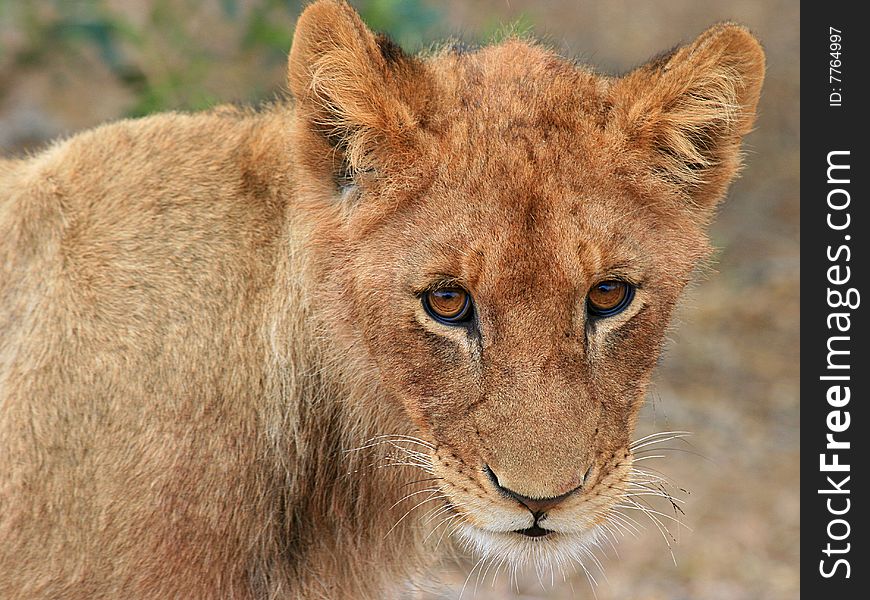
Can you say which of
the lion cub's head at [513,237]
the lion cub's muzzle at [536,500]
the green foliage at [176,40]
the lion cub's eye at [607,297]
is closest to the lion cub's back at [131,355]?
the lion cub's head at [513,237]

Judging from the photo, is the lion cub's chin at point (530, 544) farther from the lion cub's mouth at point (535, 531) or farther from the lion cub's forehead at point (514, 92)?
the lion cub's forehead at point (514, 92)

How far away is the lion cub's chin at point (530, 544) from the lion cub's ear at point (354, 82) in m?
1.05

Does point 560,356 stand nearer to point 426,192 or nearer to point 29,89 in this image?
point 426,192

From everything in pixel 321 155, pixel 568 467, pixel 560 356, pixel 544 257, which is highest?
pixel 321 155

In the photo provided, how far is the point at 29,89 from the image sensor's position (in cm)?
833

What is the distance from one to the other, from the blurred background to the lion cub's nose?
892mm

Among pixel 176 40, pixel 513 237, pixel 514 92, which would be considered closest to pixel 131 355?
pixel 513 237

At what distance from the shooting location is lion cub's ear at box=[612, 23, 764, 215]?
10.8ft

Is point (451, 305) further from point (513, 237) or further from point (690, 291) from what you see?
point (690, 291)

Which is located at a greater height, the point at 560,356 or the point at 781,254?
the point at 781,254

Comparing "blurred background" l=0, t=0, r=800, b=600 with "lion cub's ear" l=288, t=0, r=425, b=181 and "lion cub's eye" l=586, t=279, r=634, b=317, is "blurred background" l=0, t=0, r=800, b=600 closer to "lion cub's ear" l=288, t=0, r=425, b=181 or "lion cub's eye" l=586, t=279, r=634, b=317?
"lion cub's eye" l=586, t=279, r=634, b=317

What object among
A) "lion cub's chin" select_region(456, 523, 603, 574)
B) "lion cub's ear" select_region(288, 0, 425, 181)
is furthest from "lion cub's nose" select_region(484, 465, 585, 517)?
"lion cub's ear" select_region(288, 0, 425, 181)
